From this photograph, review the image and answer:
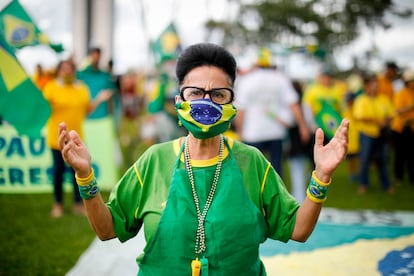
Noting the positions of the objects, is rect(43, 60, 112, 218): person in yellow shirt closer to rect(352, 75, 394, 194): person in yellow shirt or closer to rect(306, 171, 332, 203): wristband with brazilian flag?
rect(306, 171, 332, 203): wristband with brazilian flag

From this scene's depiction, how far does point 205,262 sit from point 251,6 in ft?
129

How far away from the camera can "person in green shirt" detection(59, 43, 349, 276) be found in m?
2.11

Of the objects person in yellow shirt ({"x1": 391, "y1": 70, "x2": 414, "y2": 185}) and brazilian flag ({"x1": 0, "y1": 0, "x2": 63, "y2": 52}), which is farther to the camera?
person in yellow shirt ({"x1": 391, "y1": 70, "x2": 414, "y2": 185})

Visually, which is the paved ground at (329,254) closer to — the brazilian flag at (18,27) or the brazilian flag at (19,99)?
the brazilian flag at (19,99)

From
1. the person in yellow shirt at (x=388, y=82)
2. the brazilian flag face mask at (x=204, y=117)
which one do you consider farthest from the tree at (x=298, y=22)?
the brazilian flag face mask at (x=204, y=117)

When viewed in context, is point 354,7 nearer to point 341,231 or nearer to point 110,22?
point 110,22

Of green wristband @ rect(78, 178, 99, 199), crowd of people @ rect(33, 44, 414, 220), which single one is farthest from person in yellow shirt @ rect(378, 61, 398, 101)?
green wristband @ rect(78, 178, 99, 199)

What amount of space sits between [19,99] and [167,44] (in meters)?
6.63

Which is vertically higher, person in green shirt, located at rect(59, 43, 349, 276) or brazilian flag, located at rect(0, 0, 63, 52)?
brazilian flag, located at rect(0, 0, 63, 52)

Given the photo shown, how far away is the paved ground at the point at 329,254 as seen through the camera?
12.0ft

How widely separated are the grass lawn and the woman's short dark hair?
99.1 inches

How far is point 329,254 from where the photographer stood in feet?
13.3

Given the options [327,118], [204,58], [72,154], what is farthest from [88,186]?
Result: [327,118]

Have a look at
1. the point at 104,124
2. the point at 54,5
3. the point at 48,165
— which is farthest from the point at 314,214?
the point at 54,5
